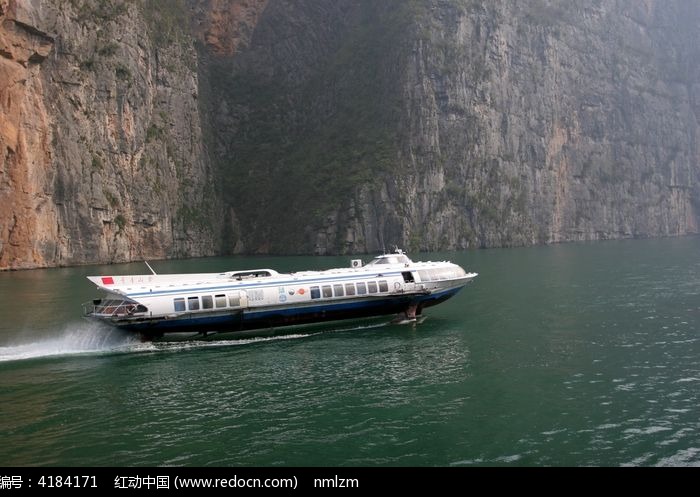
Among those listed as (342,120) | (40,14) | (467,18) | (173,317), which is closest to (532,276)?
(173,317)

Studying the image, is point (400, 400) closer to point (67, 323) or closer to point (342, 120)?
point (67, 323)

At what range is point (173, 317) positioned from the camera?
36469 millimetres

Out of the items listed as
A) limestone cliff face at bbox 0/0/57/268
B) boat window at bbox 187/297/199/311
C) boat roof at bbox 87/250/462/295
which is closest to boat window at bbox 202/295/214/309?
boat window at bbox 187/297/199/311

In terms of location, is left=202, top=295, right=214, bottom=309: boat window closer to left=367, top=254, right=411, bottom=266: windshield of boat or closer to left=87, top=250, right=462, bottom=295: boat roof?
left=87, top=250, right=462, bottom=295: boat roof

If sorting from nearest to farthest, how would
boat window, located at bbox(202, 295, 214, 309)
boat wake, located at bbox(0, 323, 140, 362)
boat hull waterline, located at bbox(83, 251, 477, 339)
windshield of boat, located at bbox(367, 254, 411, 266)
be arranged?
boat wake, located at bbox(0, 323, 140, 362) < boat hull waterline, located at bbox(83, 251, 477, 339) < boat window, located at bbox(202, 295, 214, 309) < windshield of boat, located at bbox(367, 254, 411, 266)

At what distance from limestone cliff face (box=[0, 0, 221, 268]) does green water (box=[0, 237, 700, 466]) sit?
233ft

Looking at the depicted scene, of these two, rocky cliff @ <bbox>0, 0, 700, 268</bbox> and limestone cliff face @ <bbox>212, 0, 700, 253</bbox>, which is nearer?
rocky cliff @ <bbox>0, 0, 700, 268</bbox>

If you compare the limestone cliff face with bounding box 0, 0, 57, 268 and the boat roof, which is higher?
the limestone cliff face with bounding box 0, 0, 57, 268

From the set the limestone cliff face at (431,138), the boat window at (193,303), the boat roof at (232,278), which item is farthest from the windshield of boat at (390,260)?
the limestone cliff face at (431,138)

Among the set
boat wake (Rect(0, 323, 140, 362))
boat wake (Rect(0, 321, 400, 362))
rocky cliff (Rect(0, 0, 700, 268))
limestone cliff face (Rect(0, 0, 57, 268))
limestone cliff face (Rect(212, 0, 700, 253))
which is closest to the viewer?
boat wake (Rect(0, 323, 140, 362))

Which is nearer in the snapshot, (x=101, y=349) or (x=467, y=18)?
(x=101, y=349)

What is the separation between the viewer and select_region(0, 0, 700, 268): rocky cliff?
11438 centimetres
